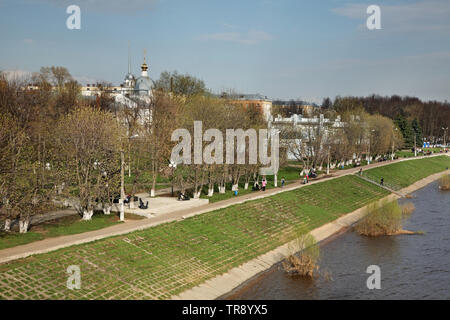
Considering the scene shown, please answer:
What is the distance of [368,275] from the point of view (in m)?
30.9

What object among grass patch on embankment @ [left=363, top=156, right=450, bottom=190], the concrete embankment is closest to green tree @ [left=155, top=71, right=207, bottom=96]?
grass patch on embankment @ [left=363, top=156, right=450, bottom=190]

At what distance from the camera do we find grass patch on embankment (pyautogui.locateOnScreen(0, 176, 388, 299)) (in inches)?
923

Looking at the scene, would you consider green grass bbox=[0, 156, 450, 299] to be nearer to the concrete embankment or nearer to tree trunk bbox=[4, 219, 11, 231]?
the concrete embankment

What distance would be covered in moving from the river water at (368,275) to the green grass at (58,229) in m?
11.4

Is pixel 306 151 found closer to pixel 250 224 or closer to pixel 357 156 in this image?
pixel 357 156

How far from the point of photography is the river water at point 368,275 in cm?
2784

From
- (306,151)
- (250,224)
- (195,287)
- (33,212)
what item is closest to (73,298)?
(195,287)

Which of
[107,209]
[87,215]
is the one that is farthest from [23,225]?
[107,209]

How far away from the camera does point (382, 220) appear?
41500 millimetres

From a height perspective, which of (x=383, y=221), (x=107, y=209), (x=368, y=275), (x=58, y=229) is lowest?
(x=368, y=275)

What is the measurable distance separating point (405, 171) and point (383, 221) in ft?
147

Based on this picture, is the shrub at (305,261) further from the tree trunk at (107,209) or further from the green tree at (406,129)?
the green tree at (406,129)

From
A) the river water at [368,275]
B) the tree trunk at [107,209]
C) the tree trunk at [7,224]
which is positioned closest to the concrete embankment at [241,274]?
the river water at [368,275]

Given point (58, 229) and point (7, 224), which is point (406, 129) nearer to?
point (58, 229)
